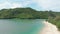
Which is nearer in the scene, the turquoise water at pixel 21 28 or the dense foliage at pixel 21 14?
the turquoise water at pixel 21 28

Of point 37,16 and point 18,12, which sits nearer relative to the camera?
point 37,16

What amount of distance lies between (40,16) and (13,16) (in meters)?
26.0

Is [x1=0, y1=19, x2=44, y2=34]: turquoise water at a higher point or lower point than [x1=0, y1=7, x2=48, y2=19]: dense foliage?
higher

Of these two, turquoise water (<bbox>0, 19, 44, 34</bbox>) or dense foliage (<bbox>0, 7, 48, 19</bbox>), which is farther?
dense foliage (<bbox>0, 7, 48, 19</bbox>)

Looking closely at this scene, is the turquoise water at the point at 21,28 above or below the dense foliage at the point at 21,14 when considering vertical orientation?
above

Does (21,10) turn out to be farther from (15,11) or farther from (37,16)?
(37,16)

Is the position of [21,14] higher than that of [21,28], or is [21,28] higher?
[21,28]

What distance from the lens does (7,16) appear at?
154625 mm

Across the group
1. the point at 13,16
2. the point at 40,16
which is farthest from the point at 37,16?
the point at 13,16

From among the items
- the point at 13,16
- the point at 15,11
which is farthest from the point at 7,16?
the point at 15,11

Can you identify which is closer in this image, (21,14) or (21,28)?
(21,28)

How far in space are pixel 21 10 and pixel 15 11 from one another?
924cm

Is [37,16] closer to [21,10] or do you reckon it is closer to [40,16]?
[40,16]

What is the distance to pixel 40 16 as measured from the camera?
519 ft
